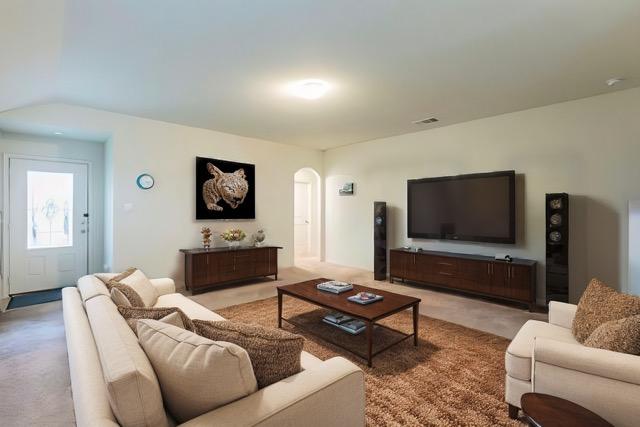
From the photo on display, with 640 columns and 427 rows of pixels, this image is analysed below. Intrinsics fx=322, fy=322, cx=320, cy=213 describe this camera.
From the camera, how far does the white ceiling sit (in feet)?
6.91

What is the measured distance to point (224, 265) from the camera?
16.0 feet

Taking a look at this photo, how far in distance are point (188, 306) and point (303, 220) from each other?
19.1 ft

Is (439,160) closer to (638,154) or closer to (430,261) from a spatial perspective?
(430,261)

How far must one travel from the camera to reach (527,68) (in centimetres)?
298

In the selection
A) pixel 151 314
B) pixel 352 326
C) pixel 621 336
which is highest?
pixel 151 314

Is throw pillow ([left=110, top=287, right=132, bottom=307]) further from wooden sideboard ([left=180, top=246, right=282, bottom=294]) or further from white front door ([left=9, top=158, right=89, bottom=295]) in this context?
white front door ([left=9, top=158, right=89, bottom=295])

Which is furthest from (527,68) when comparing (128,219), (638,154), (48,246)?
(48,246)

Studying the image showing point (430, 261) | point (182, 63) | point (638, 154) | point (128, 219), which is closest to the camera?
point (182, 63)

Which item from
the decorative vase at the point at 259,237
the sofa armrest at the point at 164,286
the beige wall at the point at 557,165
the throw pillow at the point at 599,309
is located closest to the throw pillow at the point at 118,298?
the sofa armrest at the point at 164,286

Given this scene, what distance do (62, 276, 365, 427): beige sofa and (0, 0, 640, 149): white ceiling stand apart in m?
1.77

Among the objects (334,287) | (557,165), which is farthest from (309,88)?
(557,165)

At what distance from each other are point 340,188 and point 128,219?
3841 mm

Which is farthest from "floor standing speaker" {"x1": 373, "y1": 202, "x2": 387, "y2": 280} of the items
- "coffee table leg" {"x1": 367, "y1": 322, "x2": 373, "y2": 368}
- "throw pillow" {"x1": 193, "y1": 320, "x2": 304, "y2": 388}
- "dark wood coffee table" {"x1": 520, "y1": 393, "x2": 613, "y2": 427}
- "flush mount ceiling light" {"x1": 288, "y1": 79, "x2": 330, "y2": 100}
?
"throw pillow" {"x1": 193, "y1": 320, "x2": 304, "y2": 388}

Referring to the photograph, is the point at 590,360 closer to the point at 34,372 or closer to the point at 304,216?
the point at 34,372
